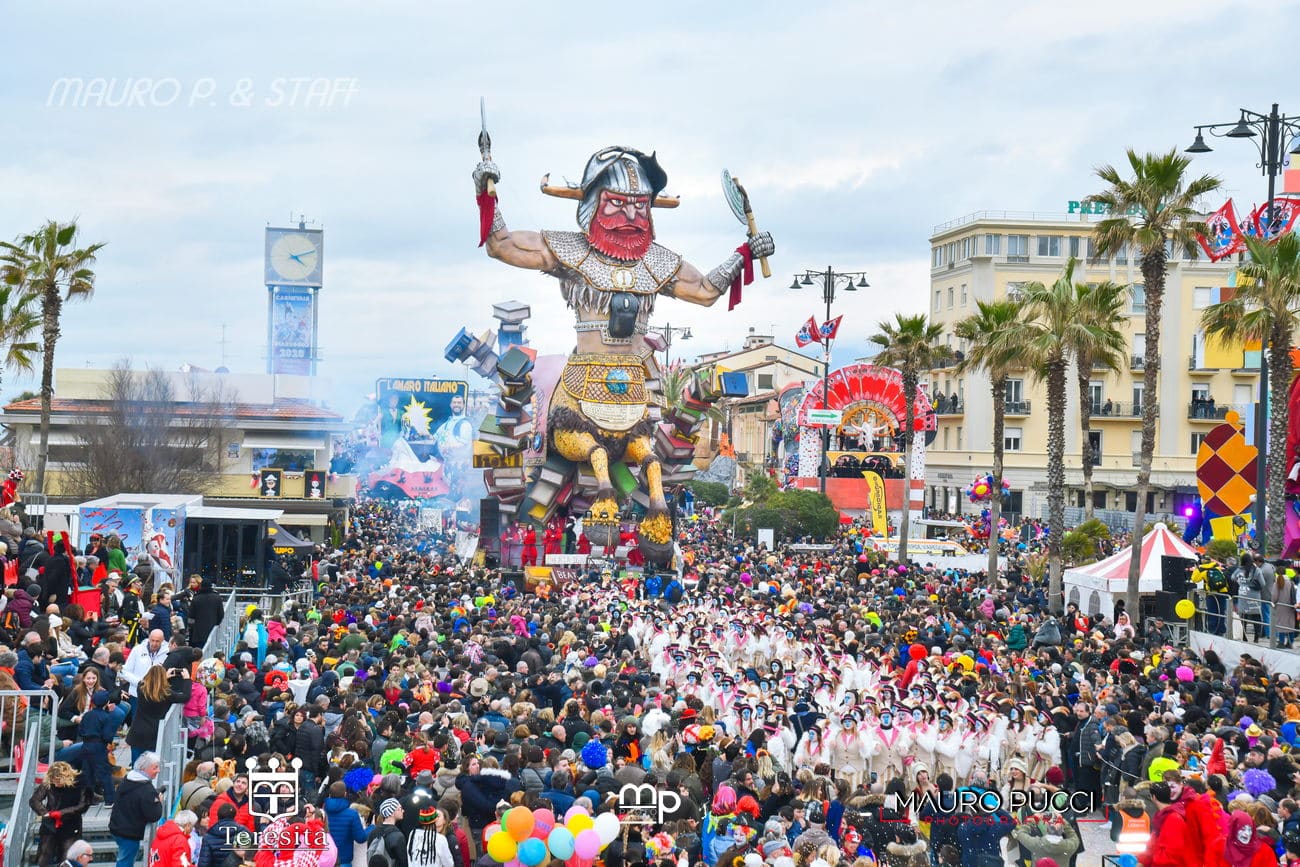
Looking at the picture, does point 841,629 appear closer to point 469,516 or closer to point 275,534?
point 275,534

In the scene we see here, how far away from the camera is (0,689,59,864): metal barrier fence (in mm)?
11031

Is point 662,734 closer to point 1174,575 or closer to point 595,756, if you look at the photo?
point 595,756

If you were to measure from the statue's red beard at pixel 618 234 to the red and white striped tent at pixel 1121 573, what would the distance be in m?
14.1

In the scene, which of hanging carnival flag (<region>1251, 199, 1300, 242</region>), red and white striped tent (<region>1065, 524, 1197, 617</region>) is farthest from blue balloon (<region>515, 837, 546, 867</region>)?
hanging carnival flag (<region>1251, 199, 1300, 242</region>)

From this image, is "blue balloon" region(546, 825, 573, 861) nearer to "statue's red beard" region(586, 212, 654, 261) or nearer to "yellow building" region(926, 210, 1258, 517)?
"statue's red beard" region(586, 212, 654, 261)

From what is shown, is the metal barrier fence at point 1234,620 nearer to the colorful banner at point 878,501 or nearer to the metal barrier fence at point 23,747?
the metal barrier fence at point 23,747

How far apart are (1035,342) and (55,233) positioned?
21.9 meters

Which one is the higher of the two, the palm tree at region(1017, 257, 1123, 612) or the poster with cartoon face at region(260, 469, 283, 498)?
the palm tree at region(1017, 257, 1123, 612)

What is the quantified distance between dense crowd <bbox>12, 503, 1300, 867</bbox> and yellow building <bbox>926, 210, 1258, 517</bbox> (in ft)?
134

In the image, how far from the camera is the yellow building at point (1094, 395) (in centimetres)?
6356

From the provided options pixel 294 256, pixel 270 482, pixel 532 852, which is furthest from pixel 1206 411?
pixel 294 256

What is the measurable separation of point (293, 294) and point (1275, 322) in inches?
4051

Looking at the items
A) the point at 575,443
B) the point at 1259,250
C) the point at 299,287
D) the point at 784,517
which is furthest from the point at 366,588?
the point at 299,287

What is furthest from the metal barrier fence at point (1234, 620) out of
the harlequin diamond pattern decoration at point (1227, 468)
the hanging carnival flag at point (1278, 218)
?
the hanging carnival flag at point (1278, 218)
